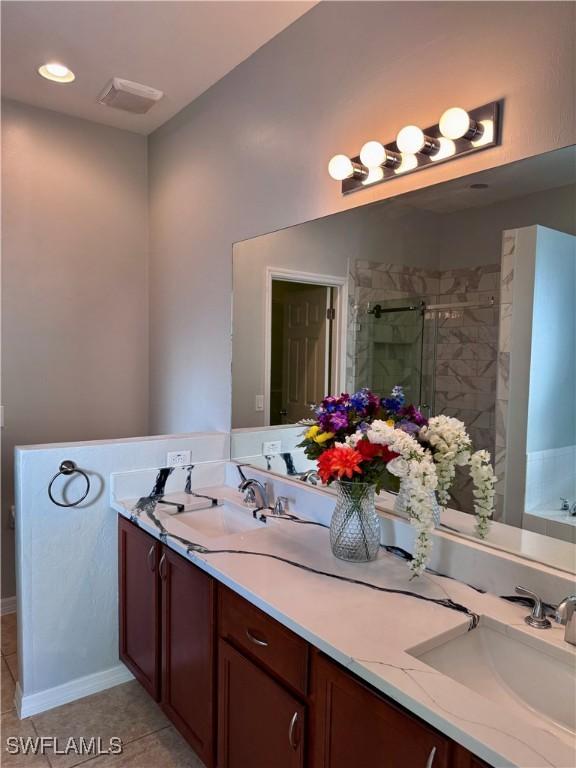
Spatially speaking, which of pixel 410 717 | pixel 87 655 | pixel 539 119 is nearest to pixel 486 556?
pixel 410 717

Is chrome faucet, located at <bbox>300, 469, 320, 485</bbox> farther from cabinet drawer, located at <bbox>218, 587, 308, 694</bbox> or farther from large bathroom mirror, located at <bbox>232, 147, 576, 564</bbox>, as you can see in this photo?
cabinet drawer, located at <bbox>218, 587, 308, 694</bbox>

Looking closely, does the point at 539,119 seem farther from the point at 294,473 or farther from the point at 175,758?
the point at 175,758

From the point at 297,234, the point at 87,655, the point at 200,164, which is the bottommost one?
the point at 87,655

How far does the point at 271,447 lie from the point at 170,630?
85cm

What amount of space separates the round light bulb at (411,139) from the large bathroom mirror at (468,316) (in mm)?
130

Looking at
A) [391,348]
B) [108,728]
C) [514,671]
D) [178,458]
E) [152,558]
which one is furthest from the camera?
[178,458]

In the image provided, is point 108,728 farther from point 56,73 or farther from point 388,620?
point 56,73

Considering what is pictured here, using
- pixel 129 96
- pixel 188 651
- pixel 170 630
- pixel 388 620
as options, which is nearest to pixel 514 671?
pixel 388 620

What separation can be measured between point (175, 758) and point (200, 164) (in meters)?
2.73

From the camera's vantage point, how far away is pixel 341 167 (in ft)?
6.11

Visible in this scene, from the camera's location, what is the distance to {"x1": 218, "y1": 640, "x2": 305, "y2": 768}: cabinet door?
1.33 meters

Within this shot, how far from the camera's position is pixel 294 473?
222cm

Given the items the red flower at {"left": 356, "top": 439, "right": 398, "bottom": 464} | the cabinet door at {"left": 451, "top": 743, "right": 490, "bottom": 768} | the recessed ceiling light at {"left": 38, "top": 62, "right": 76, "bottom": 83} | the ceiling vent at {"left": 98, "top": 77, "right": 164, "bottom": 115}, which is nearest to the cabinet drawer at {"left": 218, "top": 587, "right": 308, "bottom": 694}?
the cabinet door at {"left": 451, "top": 743, "right": 490, "bottom": 768}

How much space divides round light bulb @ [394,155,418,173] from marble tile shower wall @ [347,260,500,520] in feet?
0.99
